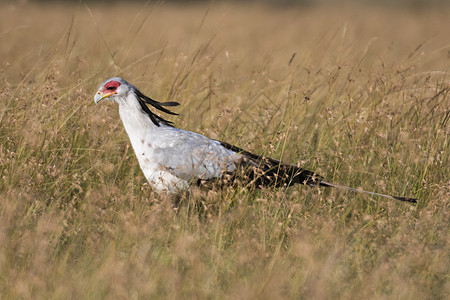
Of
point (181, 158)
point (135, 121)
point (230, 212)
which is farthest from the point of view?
point (135, 121)

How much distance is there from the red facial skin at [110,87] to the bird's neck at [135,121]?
114 millimetres

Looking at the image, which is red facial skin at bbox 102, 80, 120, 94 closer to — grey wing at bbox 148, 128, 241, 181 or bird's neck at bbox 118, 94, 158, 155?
bird's neck at bbox 118, 94, 158, 155

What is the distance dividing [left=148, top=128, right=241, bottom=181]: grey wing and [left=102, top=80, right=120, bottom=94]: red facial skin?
515mm

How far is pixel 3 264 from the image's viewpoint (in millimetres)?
2869

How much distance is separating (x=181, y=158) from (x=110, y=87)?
77cm

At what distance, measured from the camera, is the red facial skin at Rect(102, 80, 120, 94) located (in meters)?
4.21

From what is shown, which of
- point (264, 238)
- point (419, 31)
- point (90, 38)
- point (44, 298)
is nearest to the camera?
point (44, 298)

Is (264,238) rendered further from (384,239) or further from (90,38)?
(90,38)

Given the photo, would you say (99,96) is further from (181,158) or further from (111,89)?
(181,158)

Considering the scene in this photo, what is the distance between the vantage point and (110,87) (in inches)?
166

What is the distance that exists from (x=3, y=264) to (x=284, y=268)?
1.40 meters

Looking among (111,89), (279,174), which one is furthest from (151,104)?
(279,174)

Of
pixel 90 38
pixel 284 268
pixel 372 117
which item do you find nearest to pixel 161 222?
pixel 284 268

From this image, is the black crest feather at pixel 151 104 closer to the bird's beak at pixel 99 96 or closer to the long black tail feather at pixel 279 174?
the bird's beak at pixel 99 96
